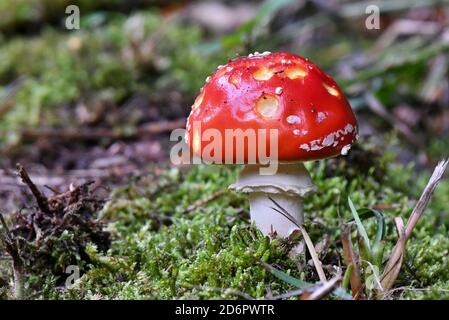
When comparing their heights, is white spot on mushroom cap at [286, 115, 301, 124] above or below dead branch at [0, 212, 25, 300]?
above

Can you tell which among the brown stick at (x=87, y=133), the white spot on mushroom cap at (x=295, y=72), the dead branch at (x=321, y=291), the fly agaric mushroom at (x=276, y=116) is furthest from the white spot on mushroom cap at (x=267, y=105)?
the brown stick at (x=87, y=133)

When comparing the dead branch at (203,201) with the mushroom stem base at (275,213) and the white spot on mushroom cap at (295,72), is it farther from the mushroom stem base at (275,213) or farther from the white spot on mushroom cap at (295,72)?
the white spot on mushroom cap at (295,72)

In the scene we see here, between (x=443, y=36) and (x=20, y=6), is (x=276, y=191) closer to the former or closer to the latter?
(x=443, y=36)

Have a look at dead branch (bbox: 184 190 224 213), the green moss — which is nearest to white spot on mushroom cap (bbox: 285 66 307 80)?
the green moss

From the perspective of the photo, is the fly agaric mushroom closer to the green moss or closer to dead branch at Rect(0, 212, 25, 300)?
the green moss

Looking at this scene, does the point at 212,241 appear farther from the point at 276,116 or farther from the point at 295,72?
the point at 295,72
